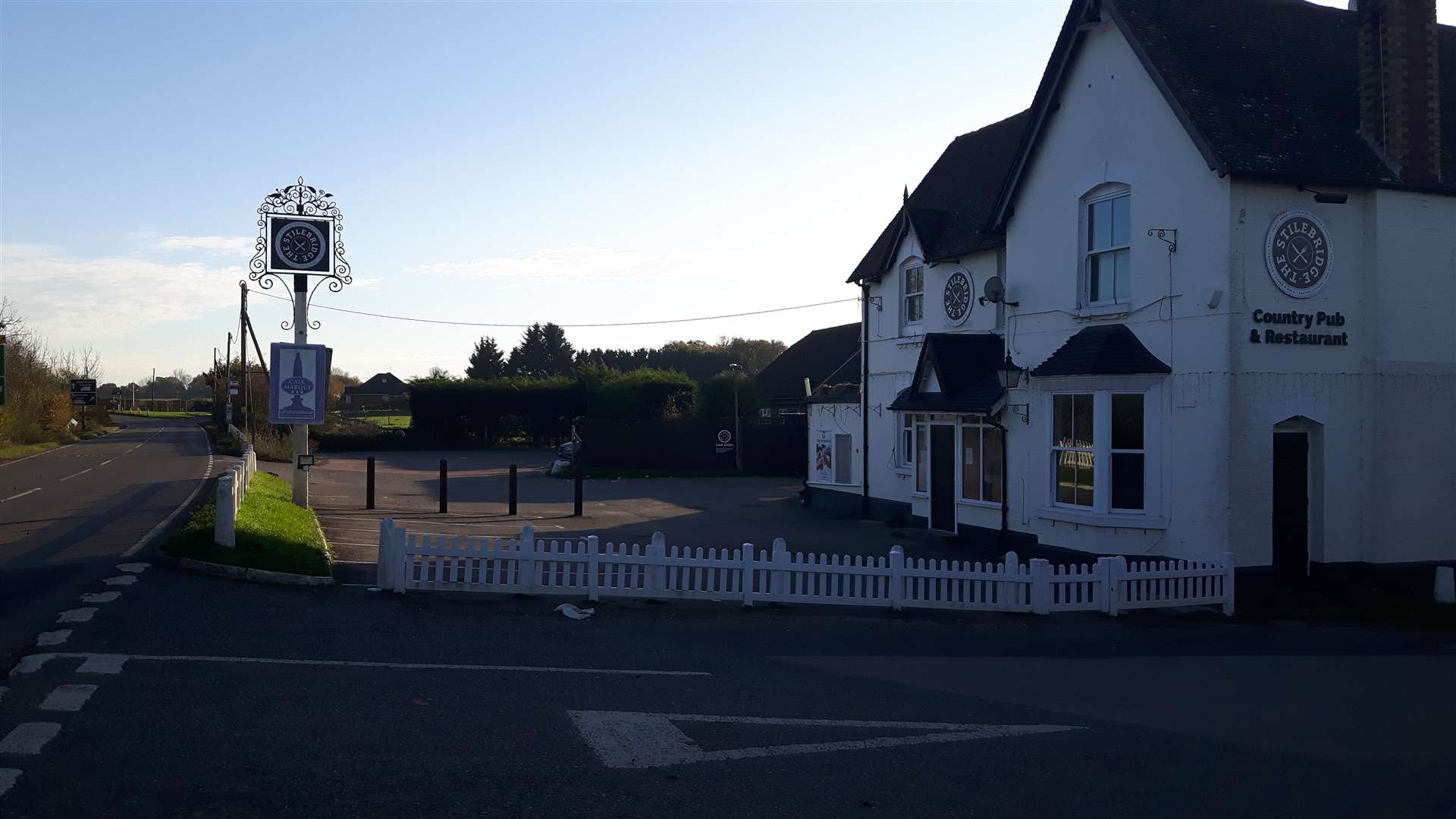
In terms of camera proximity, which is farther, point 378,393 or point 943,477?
point 378,393

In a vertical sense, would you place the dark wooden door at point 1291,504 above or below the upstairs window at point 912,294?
below

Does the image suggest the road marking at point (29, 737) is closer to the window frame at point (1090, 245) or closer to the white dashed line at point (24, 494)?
the window frame at point (1090, 245)

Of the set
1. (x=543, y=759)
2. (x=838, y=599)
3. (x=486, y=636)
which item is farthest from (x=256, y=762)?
(x=838, y=599)

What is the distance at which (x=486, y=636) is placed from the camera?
36.1 ft

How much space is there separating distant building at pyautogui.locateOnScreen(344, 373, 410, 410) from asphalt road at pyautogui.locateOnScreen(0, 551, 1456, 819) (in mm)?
124914

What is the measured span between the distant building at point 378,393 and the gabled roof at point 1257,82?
4817 inches

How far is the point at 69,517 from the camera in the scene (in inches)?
795

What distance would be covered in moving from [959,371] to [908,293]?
4.10 m

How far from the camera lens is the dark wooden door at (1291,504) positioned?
1563cm

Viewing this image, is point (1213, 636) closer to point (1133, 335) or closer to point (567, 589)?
point (1133, 335)

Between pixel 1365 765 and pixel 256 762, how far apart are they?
7.21m

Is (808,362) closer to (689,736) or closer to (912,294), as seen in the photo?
(912,294)

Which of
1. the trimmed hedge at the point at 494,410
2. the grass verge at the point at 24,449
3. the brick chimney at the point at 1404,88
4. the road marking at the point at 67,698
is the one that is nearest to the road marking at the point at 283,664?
the road marking at the point at 67,698

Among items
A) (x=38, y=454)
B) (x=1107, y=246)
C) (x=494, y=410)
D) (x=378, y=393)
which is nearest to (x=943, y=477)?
(x=1107, y=246)
